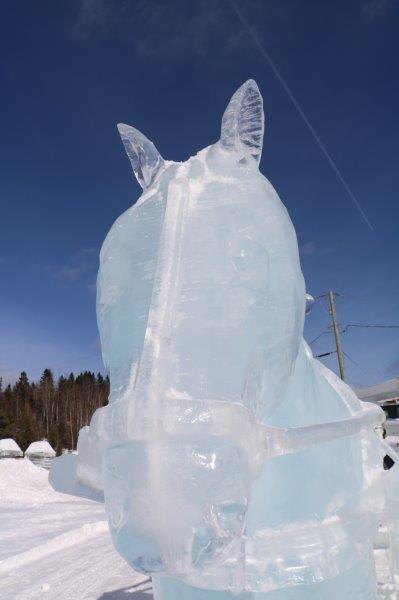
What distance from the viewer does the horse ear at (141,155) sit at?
5.78 feet

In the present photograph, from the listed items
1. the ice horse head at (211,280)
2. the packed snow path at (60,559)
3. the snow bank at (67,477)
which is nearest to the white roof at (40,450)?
the packed snow path at (60,559)

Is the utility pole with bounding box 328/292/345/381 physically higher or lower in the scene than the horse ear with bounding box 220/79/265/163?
higher

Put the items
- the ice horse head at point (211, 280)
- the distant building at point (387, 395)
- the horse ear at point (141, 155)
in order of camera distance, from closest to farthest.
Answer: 1. the ice horse head at point (211, 280)
2. the horse ear at point (141, 155)
3. the distant building at point (387, 395)

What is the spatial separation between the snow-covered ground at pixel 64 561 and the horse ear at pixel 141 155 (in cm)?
225

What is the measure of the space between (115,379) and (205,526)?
0.50 metres

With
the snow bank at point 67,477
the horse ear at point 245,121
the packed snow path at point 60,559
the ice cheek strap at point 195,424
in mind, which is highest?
the horse ear at point 245,121

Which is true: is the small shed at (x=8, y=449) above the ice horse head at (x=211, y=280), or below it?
below

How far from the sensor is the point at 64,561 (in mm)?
6004

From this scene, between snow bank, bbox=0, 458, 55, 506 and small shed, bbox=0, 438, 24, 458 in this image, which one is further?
small shed, bbox=0, 438, 24, 458

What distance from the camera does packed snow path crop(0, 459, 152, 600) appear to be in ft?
15.0

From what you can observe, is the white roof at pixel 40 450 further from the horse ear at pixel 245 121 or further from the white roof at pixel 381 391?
the horse ear at pixel 245 121

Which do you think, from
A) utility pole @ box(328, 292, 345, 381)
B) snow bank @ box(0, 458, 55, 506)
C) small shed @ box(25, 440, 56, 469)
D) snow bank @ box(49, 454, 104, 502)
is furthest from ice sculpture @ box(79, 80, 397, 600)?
small shed @ box(25, 440, 56, 469)

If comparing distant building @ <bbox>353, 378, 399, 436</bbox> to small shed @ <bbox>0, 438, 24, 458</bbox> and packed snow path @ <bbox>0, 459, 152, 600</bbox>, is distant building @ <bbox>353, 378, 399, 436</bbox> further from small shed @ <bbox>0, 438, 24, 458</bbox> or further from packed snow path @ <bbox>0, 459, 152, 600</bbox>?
small shed @ <bbox>0, 438, 24, 458</bbox>

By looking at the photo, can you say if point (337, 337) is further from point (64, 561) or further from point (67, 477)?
point (67, 477)
